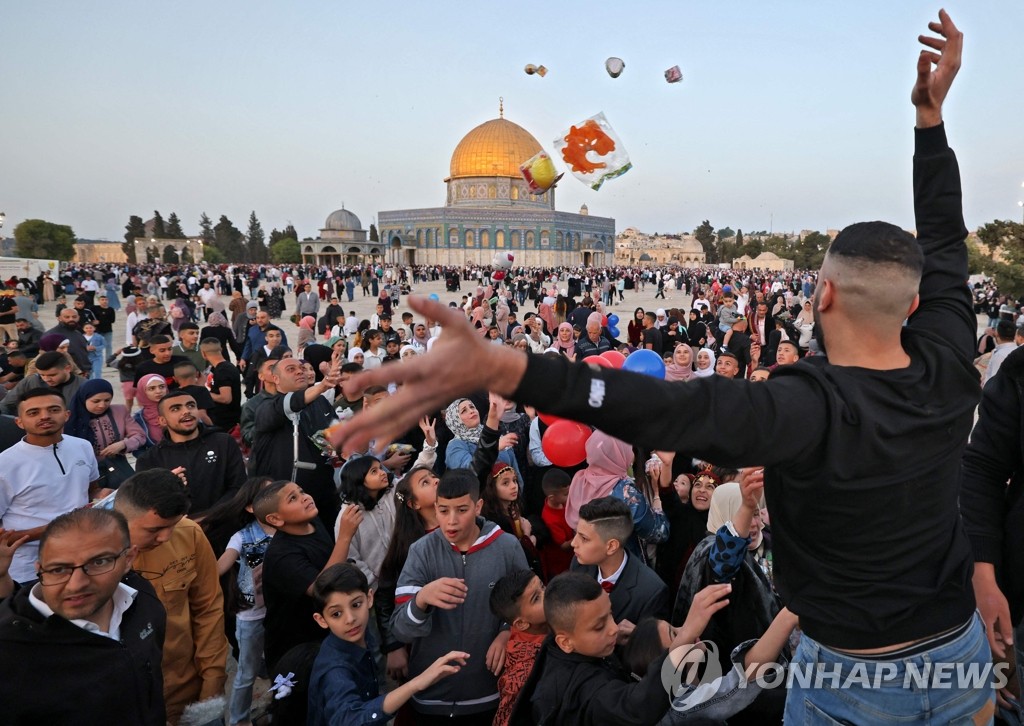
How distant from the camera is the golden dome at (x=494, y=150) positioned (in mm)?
61125

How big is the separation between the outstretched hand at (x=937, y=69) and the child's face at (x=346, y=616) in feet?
8.65

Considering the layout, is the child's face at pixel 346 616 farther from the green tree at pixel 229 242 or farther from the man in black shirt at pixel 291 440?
→ the green tree at pixel 229 242

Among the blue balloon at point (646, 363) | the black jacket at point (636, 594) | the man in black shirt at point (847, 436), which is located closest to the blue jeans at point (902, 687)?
the man in black shirt at point (847, 436)

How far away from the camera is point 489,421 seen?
147 inches

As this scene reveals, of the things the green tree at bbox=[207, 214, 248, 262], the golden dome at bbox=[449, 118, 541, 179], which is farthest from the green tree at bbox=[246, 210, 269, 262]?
the golden dome at bbox=[449, 118, 541, 179]

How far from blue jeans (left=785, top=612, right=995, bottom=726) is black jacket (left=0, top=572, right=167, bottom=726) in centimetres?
206

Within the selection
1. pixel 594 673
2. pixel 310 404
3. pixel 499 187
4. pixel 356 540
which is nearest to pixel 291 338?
pixel 310 404

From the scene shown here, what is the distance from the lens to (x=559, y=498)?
3908 millimetres

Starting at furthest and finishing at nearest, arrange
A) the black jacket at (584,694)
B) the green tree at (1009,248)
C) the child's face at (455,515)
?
1. the green tree at (1009,248)
2. the child's face at (455,515)
3. the black jacket at (584,694)

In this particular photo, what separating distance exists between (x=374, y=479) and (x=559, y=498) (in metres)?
1.21

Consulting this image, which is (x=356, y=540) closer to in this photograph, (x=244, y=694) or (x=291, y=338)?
(x=244, y=694)

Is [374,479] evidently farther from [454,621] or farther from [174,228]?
[174,228]

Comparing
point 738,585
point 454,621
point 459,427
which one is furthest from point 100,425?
point 738,585

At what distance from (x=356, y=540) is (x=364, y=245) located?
217ft
